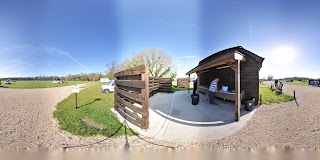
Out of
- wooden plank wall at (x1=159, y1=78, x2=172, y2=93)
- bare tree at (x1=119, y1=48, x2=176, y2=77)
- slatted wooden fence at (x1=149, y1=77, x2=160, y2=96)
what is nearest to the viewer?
slatted wooden fence at (x1=149, y1=77, x2=160, y2=96)

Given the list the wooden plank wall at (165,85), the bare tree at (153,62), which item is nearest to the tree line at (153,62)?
the bare tree at (153,62)

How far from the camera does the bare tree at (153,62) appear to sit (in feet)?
52.9

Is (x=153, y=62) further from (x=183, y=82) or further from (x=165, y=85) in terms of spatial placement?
(x=165, y=85)

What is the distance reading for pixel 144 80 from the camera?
9.47 ft

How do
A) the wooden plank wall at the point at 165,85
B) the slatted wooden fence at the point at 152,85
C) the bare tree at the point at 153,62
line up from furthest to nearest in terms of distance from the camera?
the bare tree at the point at 153,62, the wooden plank wall at the point at 165,85, the slatted wooden fence at the point at 152,85

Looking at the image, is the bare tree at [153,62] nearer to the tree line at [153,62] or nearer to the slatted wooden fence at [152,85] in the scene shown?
the tree line at [153,62]

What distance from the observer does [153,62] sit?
682 inches

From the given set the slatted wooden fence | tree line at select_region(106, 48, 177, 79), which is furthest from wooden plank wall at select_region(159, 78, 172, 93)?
tree line at select_region(106, 48, 177, 79)

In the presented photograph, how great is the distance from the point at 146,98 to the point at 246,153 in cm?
200

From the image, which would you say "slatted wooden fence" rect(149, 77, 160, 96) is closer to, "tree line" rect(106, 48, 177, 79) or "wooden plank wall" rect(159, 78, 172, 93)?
"wooden plank wall" rect(159, 78, 172, 93)

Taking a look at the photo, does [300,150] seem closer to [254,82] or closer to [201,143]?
[201,143]

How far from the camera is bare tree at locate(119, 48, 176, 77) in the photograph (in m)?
16.1

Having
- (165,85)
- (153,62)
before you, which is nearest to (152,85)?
(165,85)

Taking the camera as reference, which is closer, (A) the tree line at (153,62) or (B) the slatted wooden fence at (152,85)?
(B) the slatted wooden fence at (152,85)
